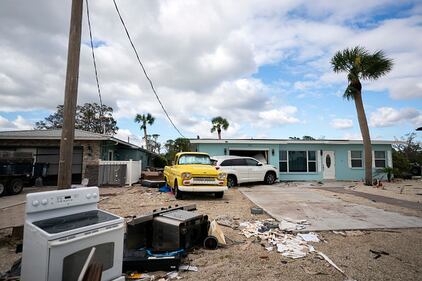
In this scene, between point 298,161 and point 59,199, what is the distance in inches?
659

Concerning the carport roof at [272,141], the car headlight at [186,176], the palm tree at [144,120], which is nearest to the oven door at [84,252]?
the car headlight at [186,176]

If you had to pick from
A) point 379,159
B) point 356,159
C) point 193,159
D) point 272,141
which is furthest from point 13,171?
point 379,159

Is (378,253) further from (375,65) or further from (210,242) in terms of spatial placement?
(375,65)

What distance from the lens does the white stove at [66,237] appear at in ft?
7.08

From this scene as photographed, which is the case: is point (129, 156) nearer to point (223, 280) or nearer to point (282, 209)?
point (282, 209)

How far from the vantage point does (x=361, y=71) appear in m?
14.2

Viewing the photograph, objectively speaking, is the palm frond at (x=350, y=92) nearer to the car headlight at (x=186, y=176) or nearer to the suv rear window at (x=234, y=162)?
the suv rear window at (x=234, y=162)

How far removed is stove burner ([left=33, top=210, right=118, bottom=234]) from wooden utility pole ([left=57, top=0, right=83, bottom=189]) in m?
1.37

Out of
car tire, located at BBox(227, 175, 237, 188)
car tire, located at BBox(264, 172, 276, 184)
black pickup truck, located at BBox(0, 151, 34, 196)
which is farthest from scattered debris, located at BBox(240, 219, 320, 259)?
black pickup truck, located at BBox(0, 151, 34, 196)

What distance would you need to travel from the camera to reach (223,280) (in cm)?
296

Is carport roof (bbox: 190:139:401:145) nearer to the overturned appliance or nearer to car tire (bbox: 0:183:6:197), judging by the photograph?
car tire (bbox: 0:183:6:197)

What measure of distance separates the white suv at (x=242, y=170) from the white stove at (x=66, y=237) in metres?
10.1

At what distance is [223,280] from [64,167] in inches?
119

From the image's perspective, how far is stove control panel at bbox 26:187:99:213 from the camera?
2425mm
